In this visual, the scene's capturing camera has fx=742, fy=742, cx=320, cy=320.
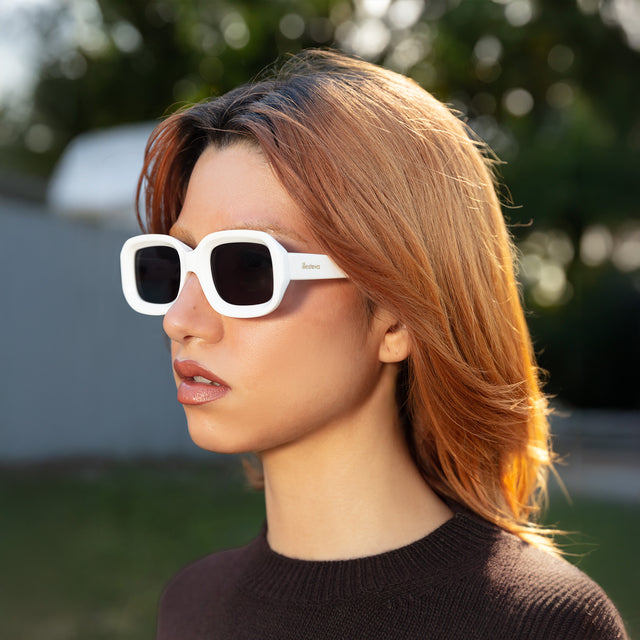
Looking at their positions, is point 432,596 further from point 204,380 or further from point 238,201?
point 238,201

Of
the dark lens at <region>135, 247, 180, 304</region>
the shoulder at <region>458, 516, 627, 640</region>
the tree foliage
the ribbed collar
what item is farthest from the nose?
the tree foliage

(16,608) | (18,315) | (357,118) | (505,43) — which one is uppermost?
(505,43)

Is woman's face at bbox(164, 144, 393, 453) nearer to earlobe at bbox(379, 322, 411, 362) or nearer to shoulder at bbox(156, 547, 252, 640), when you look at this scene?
earlobe at bbox(379, 322, 411, 362)

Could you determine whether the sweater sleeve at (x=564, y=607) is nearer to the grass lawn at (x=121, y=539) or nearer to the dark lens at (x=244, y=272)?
the dark lens at (x=244, y=272)

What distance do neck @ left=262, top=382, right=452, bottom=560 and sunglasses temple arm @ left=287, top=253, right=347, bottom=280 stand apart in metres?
0.36

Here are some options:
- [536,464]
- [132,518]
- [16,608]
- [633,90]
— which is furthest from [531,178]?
[536,464]

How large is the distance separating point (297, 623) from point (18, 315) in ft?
25.6

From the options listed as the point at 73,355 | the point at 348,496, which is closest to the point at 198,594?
the point at 348,496

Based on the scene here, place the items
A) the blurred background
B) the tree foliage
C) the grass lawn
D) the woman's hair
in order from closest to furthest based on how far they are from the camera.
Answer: the woman's hair → the grass lawn → the blurred background → the tree foliage

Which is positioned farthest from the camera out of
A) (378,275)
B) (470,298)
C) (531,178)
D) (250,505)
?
(531,178)

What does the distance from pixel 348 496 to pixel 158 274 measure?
0.68 m

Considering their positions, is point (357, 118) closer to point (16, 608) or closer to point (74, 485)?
point (16, 608)

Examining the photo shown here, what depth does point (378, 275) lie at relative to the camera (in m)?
1.53

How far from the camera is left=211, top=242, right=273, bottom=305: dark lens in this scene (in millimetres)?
1513
